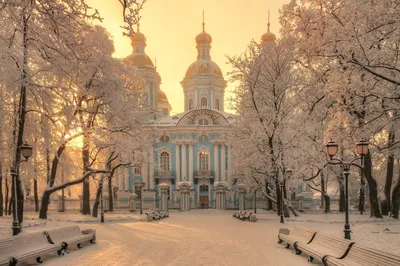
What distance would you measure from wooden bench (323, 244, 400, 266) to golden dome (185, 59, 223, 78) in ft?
142

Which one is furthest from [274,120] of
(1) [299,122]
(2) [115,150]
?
(2) [115,150]

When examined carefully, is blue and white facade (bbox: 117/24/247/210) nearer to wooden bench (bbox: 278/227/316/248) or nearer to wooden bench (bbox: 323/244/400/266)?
wooden bench (bbox: 278/227/316/248)

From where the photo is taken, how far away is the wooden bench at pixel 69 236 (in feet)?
33.3

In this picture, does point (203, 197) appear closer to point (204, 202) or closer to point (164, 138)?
point (204, 202)

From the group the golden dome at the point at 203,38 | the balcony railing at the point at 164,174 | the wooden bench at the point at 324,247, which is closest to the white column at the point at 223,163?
the balcony railing at the point at 164,174

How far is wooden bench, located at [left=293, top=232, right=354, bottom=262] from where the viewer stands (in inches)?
312

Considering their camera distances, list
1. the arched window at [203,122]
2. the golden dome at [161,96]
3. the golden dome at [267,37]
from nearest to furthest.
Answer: the arched window at [203,122] < the golden dome at [267,37] < the golden dome at [161,96]

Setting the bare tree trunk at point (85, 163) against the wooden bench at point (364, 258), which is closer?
the wooden bench at point (364, 258)

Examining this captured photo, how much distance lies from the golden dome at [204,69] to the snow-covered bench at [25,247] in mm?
41544

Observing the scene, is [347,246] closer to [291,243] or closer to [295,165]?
[291,243]

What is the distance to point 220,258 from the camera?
9.54 metres

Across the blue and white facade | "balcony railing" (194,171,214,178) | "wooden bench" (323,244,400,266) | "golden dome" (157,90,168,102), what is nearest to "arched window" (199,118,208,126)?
the blue and white facade

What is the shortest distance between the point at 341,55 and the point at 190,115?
33.1 metres

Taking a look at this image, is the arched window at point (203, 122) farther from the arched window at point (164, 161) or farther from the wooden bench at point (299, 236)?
the wooden bench at point (299, 236)
